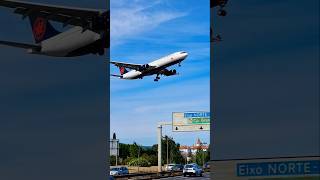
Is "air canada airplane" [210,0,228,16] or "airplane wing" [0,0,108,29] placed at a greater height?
"air canada airplane" [210,0,228,16]

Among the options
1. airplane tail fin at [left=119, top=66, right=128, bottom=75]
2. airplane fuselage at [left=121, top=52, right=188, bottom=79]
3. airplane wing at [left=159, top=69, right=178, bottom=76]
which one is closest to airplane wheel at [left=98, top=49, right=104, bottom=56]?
airplane tail fin at [left=119, top=66, right=128, bottom=75]

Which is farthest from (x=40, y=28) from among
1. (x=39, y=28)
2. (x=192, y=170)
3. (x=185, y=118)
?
(x=192, y=170)

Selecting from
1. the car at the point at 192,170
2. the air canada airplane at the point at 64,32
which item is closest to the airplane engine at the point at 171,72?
the air canada airplane at the point at 64,32

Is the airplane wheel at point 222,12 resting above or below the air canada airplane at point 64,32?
above

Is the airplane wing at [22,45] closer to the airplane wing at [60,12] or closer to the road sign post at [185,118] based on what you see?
the airplane wing at [60,12]

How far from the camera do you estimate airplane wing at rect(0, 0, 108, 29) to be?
307 cm

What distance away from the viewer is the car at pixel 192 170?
7551 mm

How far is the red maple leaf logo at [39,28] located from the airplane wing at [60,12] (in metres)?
0.04

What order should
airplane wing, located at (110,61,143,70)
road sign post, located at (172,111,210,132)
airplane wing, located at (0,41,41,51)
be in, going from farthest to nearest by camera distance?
1. road sign post, located at (172,111,210,132)
2. airplane wing, located at (110,61,143,70)
3. airplane wing, located at (0,41,41,51)

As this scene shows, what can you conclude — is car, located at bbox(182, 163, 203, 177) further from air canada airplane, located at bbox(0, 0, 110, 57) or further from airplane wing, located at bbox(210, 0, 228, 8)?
air canada airplane, located at bbox(0, 0, 110, 57)

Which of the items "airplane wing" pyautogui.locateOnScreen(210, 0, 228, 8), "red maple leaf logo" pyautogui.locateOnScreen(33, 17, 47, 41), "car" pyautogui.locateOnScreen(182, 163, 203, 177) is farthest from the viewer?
"car" pyautogui.locateOnScreen(182, 163, 203, 177)

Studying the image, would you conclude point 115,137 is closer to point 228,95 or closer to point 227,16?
point 228,95

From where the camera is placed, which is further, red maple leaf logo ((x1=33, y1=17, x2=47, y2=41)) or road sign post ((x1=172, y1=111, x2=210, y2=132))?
road sign post ((x1=172, y1=111, x2=210, y2=132))

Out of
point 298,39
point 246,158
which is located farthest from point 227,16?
point 246,158
